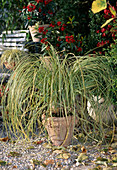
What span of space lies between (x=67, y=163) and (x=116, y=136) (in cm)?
72

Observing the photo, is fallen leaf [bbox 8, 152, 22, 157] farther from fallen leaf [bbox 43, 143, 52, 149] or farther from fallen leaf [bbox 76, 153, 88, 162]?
fallen leaf [bbox 76, 153, 88, 162]

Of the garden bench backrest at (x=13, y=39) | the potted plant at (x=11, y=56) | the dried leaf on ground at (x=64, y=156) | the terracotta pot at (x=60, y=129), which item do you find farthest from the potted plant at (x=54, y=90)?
the garden bench backrest at (x=13, y=39)

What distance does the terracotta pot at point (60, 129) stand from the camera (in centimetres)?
217

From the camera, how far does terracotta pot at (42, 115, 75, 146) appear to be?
7.13 ft

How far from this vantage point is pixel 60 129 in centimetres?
217

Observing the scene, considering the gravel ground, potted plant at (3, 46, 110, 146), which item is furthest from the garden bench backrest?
the gravel ground

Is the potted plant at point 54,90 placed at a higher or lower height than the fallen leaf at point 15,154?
higher

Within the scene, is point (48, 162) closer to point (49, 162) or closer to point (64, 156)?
point (49, 162)

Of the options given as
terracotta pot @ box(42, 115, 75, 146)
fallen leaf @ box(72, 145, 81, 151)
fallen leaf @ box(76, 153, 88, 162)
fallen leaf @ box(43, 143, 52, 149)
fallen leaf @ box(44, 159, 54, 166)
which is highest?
terracotta pot @ box(42, 115, 75, 146)

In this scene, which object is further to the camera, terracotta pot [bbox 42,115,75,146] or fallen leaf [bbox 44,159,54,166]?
terracotta pot [bbox 42,115,75,146]

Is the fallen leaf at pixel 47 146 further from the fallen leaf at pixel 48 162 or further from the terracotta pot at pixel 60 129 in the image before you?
the fallen leaf at pixel 48 162

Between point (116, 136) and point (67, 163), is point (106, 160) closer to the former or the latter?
point (67, 163)

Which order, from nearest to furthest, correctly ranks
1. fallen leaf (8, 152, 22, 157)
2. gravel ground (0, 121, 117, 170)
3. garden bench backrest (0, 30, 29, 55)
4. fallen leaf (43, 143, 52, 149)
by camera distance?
gravel ground (0, 121, 117, 170) < fallen leaf (8, 152, 22, 157) < fallen leaf (43, 143, 52, 149) < garden bench backrest (0, 30, 29, 55)

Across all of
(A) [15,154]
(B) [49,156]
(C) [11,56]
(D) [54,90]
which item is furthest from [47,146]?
(C) [11,56]
